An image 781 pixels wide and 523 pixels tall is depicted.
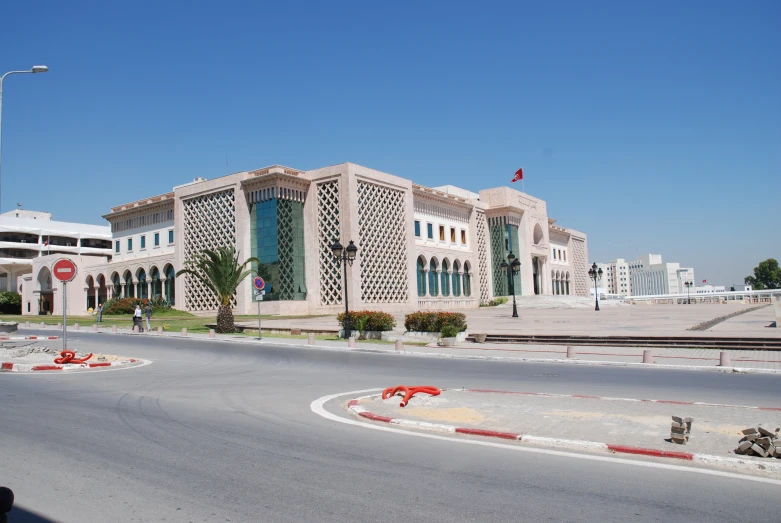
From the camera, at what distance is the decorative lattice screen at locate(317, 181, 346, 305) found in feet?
137

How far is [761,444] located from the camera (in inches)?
235

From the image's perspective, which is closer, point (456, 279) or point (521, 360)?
point (521, 360)

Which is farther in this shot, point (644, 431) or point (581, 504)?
point (644, 431)

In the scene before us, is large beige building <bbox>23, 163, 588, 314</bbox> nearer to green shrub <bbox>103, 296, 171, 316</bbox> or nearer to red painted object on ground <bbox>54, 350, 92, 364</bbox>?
green shrub <bbox>103, 296, 171, 316</bbox>

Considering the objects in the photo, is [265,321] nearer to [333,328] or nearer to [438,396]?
[333,328]

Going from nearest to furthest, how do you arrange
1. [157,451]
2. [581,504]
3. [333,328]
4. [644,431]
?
[581,504] → [157,451] → [644,431] → [333,328]

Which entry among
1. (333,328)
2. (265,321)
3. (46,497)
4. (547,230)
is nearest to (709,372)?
(46,497)

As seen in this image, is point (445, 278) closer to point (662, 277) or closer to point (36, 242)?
point (36, 242)

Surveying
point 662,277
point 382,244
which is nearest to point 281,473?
point 382,244

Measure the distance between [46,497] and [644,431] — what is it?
6.27m

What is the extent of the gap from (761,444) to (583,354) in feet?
44.7

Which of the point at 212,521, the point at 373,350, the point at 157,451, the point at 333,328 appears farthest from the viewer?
the point at 333,328

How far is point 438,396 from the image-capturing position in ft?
33.0

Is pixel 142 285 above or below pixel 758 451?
above
